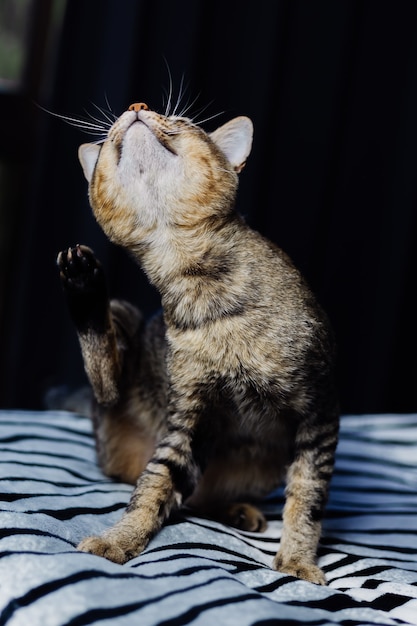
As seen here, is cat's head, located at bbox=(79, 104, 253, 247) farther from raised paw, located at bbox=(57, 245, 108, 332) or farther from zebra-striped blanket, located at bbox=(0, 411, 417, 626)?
zebra-striped blanket, located at bbox=(0, 411, 417, 626)

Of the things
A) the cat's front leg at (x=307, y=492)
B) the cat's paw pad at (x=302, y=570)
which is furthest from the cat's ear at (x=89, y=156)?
the cat's paw pad at (x=302, y=570)

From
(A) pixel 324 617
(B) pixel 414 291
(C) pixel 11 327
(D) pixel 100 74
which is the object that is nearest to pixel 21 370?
(C) pixel 11 327

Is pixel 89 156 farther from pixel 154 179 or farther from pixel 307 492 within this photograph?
pixel 307 492

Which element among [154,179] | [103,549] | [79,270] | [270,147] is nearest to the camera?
[103,549]

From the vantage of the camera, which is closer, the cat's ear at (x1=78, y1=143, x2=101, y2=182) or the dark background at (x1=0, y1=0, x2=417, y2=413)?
the cat's ear at (x1=78, y1=143, x2=101, y2=182)

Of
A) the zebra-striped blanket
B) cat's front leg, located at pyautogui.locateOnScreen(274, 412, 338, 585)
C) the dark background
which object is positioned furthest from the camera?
the dark background

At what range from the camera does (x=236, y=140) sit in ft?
4.20

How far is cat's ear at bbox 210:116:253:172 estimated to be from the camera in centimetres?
127

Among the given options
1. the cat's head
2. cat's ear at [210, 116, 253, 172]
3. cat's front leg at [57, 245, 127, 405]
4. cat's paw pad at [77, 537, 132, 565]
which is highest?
cat's ear at [210, 116, 253, 172]

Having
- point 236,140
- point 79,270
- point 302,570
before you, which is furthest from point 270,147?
point 302,570

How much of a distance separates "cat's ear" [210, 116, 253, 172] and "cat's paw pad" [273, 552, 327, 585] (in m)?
0.57

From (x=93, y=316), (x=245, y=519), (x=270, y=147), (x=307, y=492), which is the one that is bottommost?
(x=245, y=519)

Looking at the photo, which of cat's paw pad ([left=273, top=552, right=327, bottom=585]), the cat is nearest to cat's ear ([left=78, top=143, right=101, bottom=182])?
the cat

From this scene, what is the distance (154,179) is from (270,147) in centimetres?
137
